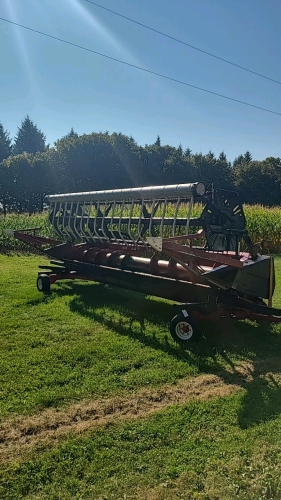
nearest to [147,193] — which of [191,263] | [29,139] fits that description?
[191,263]

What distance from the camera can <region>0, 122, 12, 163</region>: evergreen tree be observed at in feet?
221

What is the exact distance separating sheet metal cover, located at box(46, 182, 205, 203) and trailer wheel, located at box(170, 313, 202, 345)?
5.81 ft

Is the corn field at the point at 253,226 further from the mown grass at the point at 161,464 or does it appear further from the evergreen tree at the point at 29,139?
the evergreen tree at the point at 29,139

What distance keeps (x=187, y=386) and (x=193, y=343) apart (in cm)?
118

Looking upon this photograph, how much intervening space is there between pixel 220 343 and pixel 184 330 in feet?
1.84

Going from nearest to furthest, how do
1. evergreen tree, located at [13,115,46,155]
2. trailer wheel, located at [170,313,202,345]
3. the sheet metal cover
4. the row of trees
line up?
trailer wheel, located at [170,313,202,345] → the sheet metal cover → the row of trees → evergreen tree, located at [13,115,46,155]

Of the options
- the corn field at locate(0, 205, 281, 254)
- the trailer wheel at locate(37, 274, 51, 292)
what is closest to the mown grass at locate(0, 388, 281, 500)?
the trailer wheel at locate(37, 274, 51, 292)

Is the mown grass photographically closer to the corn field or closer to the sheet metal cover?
the sheet metal cover

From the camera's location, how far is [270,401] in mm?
3756

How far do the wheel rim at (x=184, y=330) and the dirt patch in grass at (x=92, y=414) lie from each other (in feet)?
3.29

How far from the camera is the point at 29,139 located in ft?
261

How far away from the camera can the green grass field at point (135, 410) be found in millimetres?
2586

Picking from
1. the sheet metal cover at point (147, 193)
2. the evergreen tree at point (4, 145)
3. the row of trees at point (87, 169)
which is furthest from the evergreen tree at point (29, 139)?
the sheet metal cover at point (147, 193)

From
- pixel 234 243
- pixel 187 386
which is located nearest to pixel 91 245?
pixel 234 243
